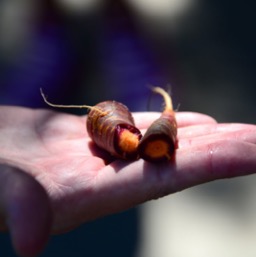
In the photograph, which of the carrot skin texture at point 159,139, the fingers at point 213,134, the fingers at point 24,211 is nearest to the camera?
the fingers at point 24,211

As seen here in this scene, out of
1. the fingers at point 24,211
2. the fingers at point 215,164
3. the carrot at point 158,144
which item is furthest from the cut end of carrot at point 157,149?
the fingers at point 24,211

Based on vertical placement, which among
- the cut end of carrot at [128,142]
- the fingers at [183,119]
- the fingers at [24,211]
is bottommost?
the fingers at [24,211]

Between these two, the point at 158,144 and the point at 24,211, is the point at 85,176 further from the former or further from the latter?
the point at 24,211

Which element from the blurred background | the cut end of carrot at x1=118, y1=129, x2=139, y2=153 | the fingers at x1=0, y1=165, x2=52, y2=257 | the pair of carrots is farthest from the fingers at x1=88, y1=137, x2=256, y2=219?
the blurred background

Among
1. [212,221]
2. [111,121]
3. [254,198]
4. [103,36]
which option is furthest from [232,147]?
[103,36]

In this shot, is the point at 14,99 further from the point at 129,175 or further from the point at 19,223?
the point at 19,223

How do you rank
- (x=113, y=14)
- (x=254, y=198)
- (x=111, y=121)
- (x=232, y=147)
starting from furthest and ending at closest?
(x=113, y=14) < (x=254, y=198) < (x=111, y=121) < (x=232, y=147)

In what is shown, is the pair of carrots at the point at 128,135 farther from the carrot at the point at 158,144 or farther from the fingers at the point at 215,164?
the fingers at the point at 215,164
